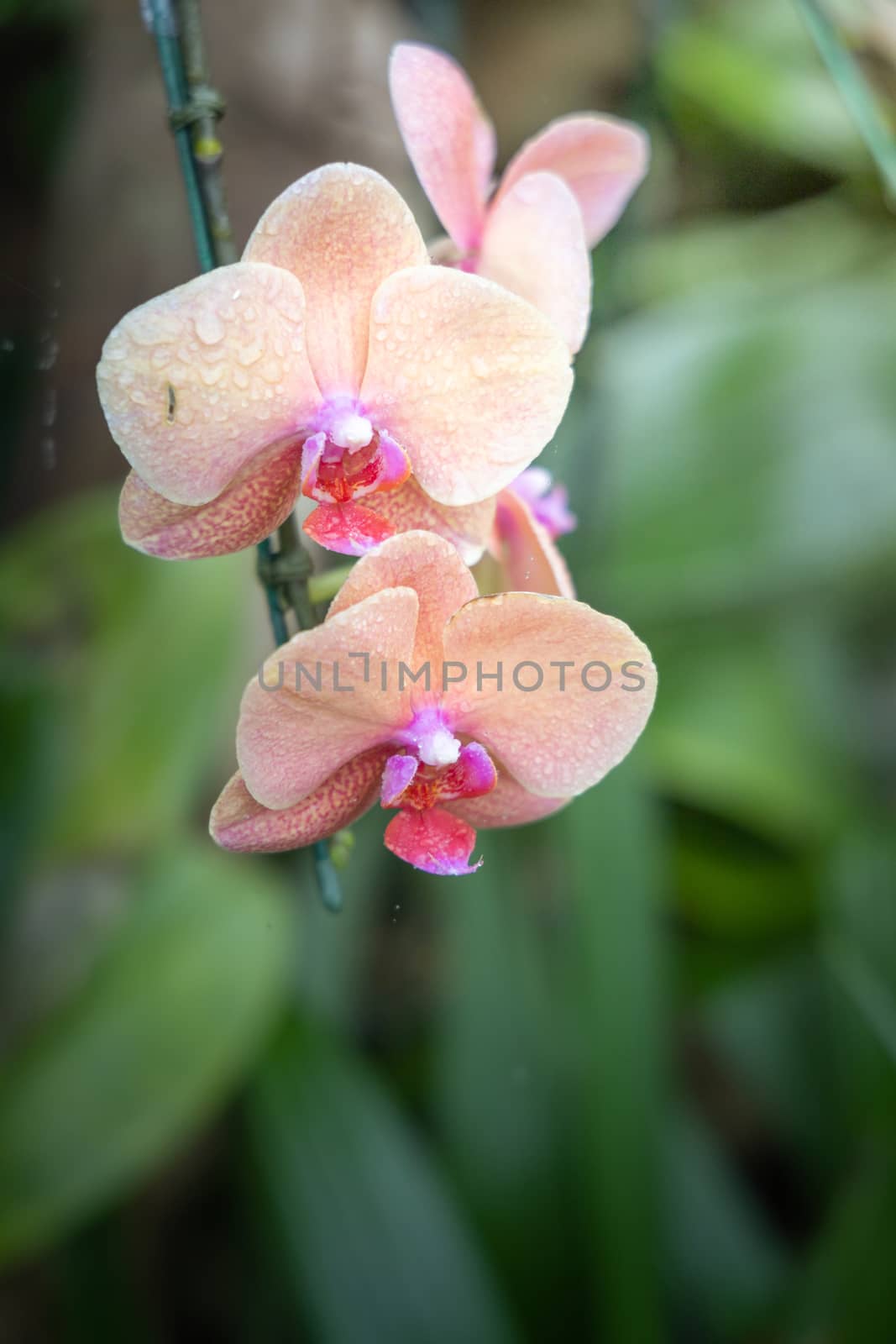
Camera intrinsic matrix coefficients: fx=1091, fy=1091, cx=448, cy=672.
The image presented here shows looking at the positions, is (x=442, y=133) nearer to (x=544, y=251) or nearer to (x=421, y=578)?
(x=544, y=251)

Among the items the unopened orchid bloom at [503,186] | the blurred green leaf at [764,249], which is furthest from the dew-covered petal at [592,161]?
the blurred green leaf at [764,249]

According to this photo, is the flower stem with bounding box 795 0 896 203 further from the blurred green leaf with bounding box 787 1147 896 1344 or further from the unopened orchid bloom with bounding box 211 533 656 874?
the blurred green leaf with bounding box 787 1147 896 1344

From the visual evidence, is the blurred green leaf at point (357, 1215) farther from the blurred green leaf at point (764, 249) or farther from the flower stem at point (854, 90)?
the blurred green leaf at point (764, 249)

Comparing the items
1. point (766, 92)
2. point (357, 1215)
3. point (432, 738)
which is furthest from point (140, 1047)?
point (766, 92)

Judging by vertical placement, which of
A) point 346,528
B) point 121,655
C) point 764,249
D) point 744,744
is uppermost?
point 346,528

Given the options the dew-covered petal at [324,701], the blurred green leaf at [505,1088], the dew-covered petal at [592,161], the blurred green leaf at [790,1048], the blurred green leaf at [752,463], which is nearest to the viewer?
the dew-covered petal at [324,701]
